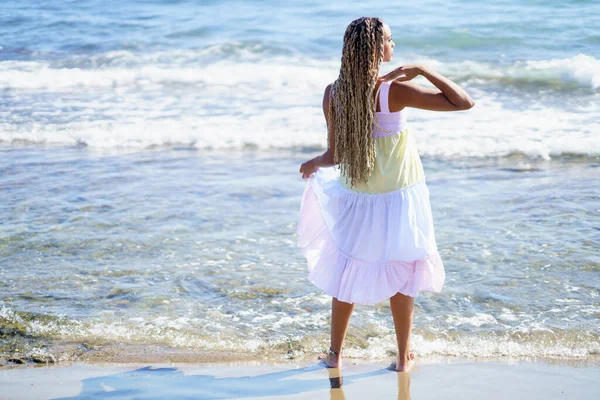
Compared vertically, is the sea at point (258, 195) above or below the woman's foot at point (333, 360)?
above

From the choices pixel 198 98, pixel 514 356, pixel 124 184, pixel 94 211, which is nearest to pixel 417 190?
pixel 514 356

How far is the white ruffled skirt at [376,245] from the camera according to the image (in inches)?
141

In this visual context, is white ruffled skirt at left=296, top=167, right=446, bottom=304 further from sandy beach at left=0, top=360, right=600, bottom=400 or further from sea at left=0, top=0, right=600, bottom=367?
sea at left=0, top=0, right=600, bottom=367

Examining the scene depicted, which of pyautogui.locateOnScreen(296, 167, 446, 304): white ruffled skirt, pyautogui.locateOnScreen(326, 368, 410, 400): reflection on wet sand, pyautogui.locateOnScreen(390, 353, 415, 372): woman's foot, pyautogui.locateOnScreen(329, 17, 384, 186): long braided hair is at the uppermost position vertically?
pyautogui.locateOnScreen(329, 17, 384, 186): long braided hair

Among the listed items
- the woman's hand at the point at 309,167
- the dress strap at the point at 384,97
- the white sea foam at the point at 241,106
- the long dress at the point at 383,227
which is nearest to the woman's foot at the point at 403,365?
the long dress at the point at 383,227

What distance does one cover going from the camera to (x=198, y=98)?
11805mm

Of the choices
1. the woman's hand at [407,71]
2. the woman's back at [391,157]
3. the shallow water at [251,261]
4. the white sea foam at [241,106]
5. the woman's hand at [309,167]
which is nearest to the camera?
the woman's hand at [407,71]

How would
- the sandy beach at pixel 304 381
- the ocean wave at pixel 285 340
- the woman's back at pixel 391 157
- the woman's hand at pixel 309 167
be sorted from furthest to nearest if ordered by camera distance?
the ocean wave at pixel 285 340 → the woman's hand at pixel 309 167 → the sandy beach at pixel 304 381 → the woman's back at pixel 391 157

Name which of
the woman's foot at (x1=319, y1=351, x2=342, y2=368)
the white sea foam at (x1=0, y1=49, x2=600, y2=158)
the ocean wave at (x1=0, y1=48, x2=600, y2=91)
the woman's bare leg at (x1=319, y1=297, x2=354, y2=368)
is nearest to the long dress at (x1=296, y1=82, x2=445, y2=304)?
the woman's bare leg at (x1=319, y1=297, x2=354, y2=368)

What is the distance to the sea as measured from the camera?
4379 millimetres


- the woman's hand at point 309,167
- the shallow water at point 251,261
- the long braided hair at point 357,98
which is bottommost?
the shallow water at point 251,261

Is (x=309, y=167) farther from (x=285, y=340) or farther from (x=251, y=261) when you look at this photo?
(x=251, y=261)

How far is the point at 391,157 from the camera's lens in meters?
3.58

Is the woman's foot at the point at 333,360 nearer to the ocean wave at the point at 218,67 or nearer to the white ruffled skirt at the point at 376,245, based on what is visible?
the white ruffled skirt at the point at 376,245
